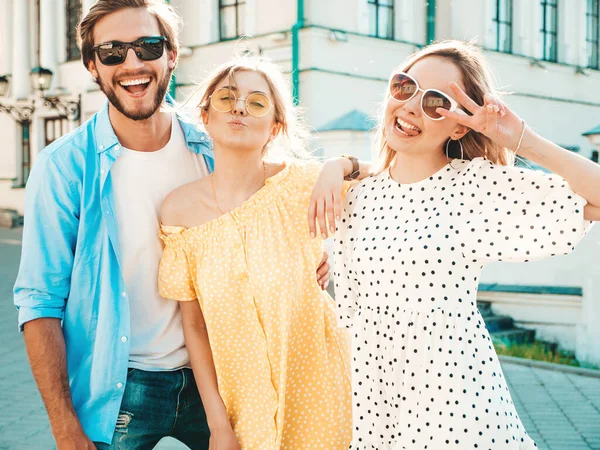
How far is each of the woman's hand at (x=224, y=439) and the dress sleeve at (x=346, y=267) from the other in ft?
1.59

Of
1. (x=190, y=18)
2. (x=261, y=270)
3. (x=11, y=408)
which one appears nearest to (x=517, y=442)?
(x=261, y=270)

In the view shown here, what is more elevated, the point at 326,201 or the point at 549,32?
the point at 549,32

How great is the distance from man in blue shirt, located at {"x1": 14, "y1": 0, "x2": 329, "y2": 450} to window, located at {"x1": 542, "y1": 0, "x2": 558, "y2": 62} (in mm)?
16914

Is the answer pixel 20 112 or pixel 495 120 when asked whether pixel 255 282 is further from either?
pixel 20 112

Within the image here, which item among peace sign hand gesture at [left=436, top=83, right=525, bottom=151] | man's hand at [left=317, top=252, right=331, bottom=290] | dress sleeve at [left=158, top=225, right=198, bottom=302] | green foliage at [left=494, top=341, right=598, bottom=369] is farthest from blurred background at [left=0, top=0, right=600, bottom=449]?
peace sign hand gesture at [left=436, top=83, right=525, bottom=151]

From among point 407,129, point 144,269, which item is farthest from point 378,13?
point 407,129

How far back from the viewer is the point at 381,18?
50.5 ft

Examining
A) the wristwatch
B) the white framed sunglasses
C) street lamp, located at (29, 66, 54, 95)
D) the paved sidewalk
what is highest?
street lamp, located at (29, 66, 54, 95)

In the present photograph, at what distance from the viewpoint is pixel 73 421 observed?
2547 mm

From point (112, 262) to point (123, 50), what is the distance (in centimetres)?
71

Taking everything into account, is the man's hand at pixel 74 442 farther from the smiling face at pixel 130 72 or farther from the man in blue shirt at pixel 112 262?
the smiling face at pixel 130 72

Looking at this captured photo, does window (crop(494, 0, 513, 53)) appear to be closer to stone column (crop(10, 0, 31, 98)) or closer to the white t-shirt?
stone column (crop(10, 0, 31, 98))

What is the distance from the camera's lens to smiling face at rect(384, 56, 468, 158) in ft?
7.65

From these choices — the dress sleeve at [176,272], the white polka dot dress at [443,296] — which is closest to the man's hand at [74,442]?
the dress sleeve at [176,272]
